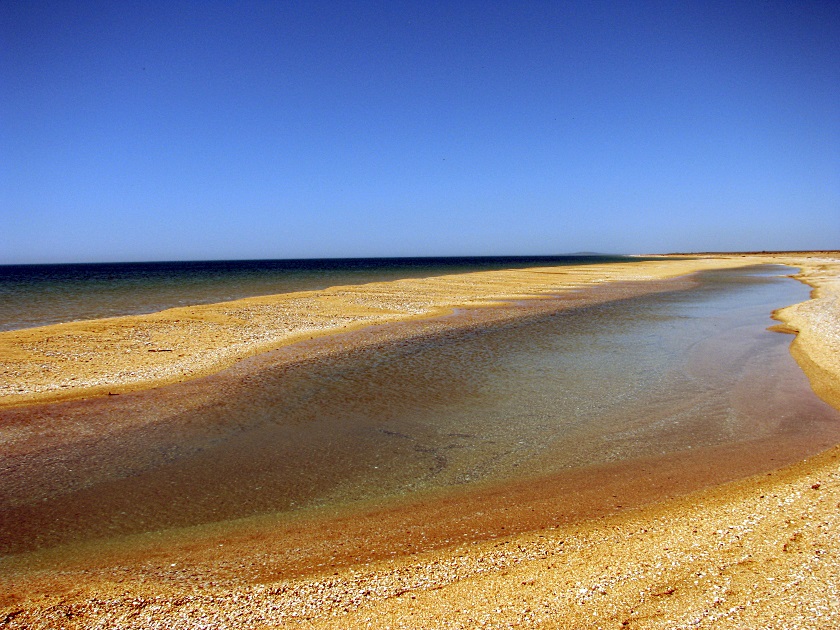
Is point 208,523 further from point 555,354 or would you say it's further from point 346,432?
point 555,354

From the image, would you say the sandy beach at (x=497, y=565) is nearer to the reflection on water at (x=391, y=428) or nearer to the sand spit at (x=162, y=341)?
the reflection on water at (x=391, y=428)

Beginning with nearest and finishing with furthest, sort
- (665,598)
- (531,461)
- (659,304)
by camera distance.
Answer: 1. (665,598)
2. (531,461)
3. (659,304)

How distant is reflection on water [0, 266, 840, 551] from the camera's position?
7.86 m

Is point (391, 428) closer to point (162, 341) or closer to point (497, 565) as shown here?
point (497, 565)

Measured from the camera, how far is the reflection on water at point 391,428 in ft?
25.8

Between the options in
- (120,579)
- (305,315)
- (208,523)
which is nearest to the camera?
(120,579)

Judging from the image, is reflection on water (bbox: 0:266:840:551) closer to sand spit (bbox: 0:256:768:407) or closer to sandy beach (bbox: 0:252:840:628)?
sandy beach (bbox: 0:252:840:628)

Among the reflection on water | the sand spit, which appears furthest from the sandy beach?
the sand spit

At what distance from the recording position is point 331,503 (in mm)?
7559

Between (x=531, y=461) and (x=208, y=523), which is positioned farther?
(x=531, y=461)

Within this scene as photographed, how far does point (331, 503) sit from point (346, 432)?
3193 millimetres

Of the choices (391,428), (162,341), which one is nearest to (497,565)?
(391,428)

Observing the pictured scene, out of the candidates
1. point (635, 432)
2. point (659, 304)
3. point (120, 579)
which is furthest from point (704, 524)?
point (659, 304)

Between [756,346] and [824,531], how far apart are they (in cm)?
1548
